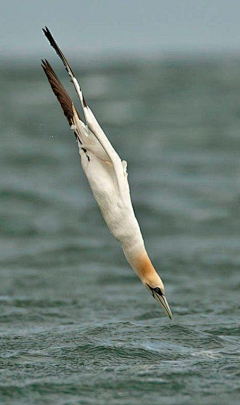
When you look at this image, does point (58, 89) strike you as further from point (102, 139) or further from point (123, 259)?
point (123, 259)

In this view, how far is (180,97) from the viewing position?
123 feet

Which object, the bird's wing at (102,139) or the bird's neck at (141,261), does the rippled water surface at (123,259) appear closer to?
the bird's neck at (141,261)

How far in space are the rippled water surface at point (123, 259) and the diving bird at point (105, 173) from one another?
59.1 inches

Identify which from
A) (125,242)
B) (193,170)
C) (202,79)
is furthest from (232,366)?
(202,79)

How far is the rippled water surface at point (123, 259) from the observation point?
10.3 m

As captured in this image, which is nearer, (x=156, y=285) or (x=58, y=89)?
(x=58, y=89)

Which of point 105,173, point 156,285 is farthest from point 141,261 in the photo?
point 105,173

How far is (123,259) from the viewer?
17.9 metres

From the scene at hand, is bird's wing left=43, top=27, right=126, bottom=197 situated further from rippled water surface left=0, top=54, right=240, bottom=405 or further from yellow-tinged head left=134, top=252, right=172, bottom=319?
rippled water surface left=0, top=54, right=240, bottom=405

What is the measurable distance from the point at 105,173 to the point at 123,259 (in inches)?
321

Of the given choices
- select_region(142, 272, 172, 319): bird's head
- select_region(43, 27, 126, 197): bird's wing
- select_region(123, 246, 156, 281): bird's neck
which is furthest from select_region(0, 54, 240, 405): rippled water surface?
select_region(43, 27, 126, 197): bird's wing

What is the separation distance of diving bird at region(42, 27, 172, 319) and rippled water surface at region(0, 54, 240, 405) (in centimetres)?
150

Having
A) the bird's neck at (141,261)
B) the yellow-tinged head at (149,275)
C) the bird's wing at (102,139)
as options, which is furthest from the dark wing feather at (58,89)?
the yellow-tinged head at (149,275)

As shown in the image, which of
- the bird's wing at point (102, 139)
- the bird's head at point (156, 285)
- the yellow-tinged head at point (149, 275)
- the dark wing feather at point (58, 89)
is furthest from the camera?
the bird's head at point (156, 285)
